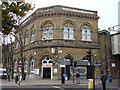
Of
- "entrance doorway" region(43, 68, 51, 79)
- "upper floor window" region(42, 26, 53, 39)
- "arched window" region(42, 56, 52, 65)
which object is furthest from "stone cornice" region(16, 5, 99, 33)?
"entrance doorway" region(43, 68, 51, 79)

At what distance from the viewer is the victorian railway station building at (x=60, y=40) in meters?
34.4

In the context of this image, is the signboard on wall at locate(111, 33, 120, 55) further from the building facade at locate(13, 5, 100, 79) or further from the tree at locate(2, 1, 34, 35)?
the tree at locate(2, 1, 34, 35)

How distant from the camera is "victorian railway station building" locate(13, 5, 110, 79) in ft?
113

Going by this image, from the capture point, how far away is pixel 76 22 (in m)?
36.2

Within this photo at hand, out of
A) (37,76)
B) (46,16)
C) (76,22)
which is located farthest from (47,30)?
(37,76)

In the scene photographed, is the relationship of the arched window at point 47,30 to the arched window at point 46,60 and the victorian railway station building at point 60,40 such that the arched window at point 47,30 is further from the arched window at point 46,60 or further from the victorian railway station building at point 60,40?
the arched window at point 46,60

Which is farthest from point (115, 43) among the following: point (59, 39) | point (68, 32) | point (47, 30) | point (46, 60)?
point (46, 60)

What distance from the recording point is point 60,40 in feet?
113

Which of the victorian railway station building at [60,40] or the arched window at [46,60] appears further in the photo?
the arched window at [46,60]

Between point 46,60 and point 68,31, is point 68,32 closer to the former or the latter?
point 68,31

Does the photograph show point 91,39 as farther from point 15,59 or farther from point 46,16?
point 15,59

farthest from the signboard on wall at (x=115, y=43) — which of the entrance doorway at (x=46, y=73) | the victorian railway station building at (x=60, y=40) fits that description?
the entrance doorway at (x=46, y=73)

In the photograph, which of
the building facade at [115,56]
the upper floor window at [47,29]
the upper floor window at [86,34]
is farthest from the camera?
the building facade at [115,56]

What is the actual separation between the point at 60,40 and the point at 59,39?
24 centimetres
